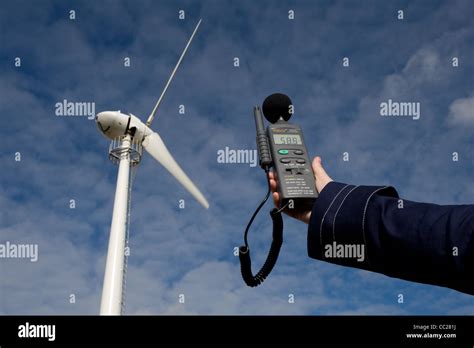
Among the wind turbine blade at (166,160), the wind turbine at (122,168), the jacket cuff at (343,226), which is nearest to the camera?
the jacket cuff at (343,226)

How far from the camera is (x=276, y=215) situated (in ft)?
14.5

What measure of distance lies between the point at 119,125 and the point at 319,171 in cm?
2116

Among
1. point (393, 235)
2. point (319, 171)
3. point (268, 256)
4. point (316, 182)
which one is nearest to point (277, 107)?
point (319, 171)

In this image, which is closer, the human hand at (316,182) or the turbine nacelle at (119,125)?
the human hand at (316,182)

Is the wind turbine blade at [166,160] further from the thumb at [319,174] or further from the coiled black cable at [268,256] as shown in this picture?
the thumb at [319,174]

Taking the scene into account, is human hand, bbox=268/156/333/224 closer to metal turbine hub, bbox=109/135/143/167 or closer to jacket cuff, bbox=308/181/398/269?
jacket cuff, bbox=308/181/398/269

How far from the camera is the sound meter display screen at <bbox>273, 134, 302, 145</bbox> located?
15.6ft

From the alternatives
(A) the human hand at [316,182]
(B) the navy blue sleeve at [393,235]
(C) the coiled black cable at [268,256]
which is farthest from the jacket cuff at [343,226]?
(C) the coiled black cable at [268,256]

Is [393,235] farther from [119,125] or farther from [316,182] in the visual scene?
[119,125]

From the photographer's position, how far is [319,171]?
15.0 feet

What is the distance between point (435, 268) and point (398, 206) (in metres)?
0.52

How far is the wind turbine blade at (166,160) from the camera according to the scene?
22.2 metres

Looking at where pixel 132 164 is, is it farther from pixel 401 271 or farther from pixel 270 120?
pixel 401 271

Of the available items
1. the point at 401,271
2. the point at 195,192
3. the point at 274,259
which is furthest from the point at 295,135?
the point at 195,192
